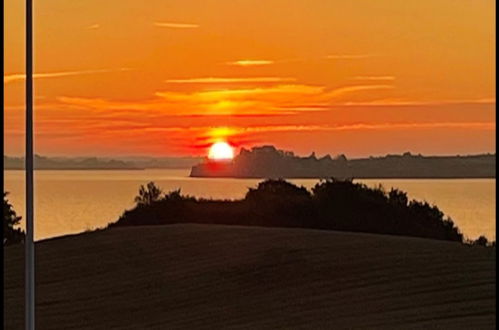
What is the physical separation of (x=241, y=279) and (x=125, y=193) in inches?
21.1

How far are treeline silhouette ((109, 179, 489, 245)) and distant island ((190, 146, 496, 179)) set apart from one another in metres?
0.09

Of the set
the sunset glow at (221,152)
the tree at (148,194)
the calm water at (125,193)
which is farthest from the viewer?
the tree at (148,194)

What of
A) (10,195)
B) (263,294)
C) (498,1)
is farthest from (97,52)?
(498,1)

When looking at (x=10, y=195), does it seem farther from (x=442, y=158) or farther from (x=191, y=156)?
(x=442, y=158)

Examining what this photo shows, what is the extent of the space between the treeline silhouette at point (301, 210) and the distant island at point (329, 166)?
0.09m

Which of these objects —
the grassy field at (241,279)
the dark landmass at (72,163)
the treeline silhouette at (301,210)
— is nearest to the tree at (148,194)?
the treeline silhouette at (301,210)

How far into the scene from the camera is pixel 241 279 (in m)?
3.47

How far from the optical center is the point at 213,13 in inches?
132

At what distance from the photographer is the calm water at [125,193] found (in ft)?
9.60

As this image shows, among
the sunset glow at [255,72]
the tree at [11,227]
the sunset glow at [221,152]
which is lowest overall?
the tree at [11,227]

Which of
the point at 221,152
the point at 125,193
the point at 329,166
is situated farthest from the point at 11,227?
the point at 329,166

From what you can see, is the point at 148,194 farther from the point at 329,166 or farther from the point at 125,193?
the point at 329,166

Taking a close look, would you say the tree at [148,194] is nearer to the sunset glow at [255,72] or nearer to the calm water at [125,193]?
the calm water at [125,193]

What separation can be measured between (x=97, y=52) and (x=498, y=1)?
1.91 metres
